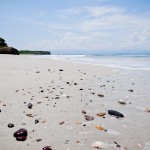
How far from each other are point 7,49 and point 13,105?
2944cm

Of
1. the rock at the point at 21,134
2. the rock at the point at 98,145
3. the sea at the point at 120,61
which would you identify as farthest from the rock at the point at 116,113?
the sea at the point at 120,61

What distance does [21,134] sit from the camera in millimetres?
2936

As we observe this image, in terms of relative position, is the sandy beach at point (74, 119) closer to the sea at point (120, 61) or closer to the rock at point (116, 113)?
the rock at point (116, 113)

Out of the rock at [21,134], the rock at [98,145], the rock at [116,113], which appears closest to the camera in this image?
the rock at [98,145]

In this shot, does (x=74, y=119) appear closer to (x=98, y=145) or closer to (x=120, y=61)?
(x=98, y=145)

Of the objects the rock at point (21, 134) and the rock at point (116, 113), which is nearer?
the rock at point (21, 134)

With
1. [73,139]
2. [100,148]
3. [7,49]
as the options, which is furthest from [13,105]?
[7,49]

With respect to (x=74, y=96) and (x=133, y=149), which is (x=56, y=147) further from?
(x=74, y=96)

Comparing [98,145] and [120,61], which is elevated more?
[120,61]

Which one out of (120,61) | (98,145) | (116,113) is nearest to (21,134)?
(98,145)

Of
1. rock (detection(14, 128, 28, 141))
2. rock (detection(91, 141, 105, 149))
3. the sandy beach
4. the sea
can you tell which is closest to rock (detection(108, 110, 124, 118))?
the sandy beach

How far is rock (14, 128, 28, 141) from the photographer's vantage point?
9.35 feet

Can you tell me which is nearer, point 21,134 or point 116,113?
point 21,134

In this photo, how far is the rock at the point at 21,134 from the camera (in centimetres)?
285
